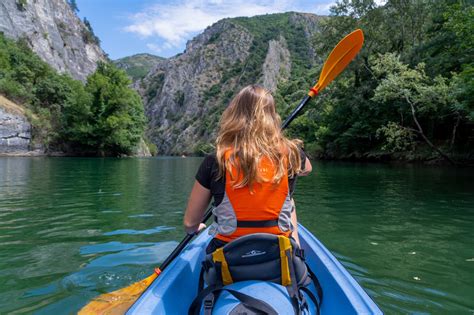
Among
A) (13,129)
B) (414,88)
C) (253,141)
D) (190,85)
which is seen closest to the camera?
(253,141)

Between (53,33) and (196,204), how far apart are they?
79.9 metres

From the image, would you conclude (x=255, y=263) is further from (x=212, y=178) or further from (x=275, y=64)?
(x=275, y=64)

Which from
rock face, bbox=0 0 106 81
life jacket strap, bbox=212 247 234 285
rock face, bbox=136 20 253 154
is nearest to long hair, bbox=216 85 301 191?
life jacket strap, bbox=212 247 234 285

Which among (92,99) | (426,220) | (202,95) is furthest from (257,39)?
(426,220)

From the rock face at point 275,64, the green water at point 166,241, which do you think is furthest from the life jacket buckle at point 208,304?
the rock face at point 275,64

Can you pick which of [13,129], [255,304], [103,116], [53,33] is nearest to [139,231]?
[255,304]

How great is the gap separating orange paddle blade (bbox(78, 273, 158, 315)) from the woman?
Result: 58.3 inches

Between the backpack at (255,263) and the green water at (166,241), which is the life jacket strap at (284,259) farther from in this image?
the green water at (166,241)

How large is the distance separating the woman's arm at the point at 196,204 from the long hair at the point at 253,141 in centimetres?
22

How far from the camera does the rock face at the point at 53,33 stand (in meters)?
58.2

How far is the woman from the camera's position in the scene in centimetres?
228

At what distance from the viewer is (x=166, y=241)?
588 cm

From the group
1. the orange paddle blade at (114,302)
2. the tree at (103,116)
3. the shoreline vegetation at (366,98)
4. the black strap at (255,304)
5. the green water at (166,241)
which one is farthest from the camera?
the tree at (103,116)

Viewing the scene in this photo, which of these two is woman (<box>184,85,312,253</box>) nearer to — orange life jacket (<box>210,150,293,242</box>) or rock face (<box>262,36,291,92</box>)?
orange life jacket (<box>210,150,293,242</box>)
